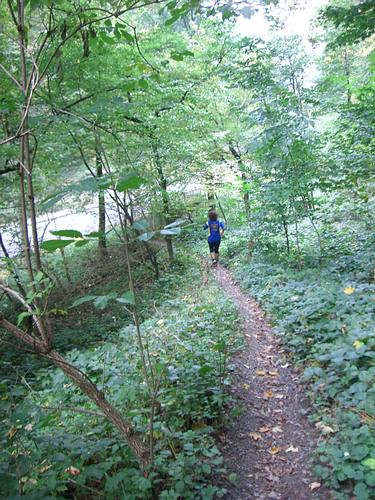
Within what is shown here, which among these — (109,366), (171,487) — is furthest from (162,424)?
(109,366)

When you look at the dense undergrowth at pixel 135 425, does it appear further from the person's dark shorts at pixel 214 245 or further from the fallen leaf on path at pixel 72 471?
the person's dark shorts at pixel 214 245

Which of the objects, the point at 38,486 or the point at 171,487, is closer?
the point at 38,486

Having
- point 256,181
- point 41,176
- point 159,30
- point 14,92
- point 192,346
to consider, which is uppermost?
point 159,30

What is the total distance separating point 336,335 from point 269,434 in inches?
61.8

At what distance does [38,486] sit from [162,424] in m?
1.20

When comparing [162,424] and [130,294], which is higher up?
[130,294]

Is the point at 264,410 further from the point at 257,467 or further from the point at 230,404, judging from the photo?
the point at 257,467

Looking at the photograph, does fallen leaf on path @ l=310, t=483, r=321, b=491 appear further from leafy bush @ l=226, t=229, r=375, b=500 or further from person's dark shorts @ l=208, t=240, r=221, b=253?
person's dark shorts @ l=208, t=240, r=221, b=253

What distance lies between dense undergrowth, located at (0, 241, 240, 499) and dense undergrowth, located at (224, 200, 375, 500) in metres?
0.98

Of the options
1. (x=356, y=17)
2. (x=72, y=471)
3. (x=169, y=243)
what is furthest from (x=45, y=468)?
(x=169, y=243)

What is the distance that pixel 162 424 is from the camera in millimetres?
3207

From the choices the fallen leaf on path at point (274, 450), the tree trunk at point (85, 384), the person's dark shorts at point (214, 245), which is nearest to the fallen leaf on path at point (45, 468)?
the tree trunk at point (85, 384)

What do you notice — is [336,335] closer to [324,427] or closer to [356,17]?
[324,427]

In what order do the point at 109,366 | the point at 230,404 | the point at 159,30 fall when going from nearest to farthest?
the point at 230,404 < the point at 109,366 < the point at 159,30
